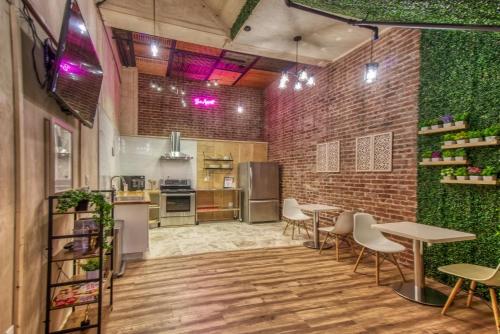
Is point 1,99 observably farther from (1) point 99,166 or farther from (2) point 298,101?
(2) point 298,101

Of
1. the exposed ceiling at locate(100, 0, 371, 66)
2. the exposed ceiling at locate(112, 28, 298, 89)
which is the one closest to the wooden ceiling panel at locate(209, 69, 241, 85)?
the exposed ceiling at locate(112, 28, 298, 89)

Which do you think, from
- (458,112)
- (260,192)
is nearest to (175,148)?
(260,192)

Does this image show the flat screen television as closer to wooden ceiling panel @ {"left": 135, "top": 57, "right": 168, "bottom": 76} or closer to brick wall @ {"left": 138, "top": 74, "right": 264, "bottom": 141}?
wooden ceiling panel @ {"left": 135, "top": 57, "right": 168, "bottom": 76}

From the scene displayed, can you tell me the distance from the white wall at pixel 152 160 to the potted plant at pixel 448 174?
552 cm

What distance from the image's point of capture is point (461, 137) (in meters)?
2.81

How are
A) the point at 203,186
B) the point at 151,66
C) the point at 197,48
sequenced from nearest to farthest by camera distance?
1. the point at 197,48
2. the point at 151,66
3. the point at 203,186

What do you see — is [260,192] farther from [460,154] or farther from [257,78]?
[460,154]

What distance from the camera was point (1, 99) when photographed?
128cm

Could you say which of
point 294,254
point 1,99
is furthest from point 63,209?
point 294,254

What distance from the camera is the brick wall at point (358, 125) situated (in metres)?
3.58

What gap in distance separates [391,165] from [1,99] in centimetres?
421

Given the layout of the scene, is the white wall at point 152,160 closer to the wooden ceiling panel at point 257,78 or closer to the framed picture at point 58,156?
the wooden ceiling panel at point 257,78

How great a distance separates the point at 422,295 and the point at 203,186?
17.8 ft

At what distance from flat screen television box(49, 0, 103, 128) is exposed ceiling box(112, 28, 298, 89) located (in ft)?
10.1
